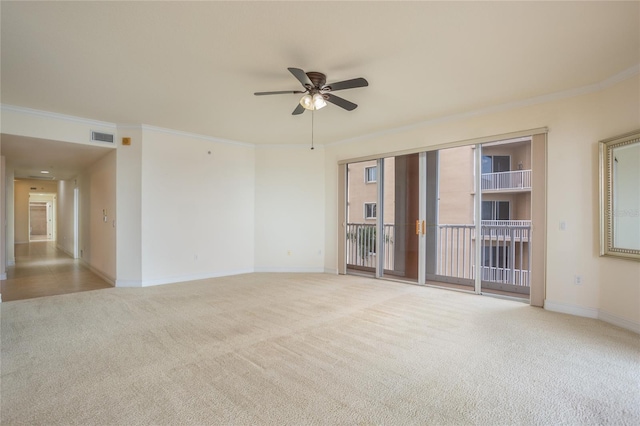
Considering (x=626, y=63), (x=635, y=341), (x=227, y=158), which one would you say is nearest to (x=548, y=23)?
(x=626, y=63)

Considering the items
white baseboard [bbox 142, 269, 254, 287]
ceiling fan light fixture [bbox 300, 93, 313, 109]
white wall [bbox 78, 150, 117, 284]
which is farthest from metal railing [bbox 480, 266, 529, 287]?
white wall [bbox 78, 150, 117, 284]

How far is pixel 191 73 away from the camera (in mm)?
3275

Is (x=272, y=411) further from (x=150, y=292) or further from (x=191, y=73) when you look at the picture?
(x=150, y=292)

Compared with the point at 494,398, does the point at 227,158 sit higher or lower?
higher

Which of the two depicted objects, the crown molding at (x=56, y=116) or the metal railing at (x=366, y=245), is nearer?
the crown molding at (x=56, y=116)

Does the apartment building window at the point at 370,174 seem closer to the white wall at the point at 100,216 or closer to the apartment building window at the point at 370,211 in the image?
the apartment building window at the point at 370,211

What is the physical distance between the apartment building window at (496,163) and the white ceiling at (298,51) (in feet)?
3.06

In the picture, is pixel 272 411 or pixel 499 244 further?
pixel 499 244

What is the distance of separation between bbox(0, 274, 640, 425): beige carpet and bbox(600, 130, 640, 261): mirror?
0.91 metres

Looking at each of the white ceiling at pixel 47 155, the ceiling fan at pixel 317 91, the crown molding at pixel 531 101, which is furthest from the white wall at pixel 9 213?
the crown molding at pixel 531 101

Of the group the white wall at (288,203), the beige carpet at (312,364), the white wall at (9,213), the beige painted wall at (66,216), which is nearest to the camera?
A: the beige carpet at (312,364)

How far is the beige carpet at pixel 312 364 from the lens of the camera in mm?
1870

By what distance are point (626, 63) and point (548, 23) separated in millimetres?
1441

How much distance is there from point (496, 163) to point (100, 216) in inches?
292
